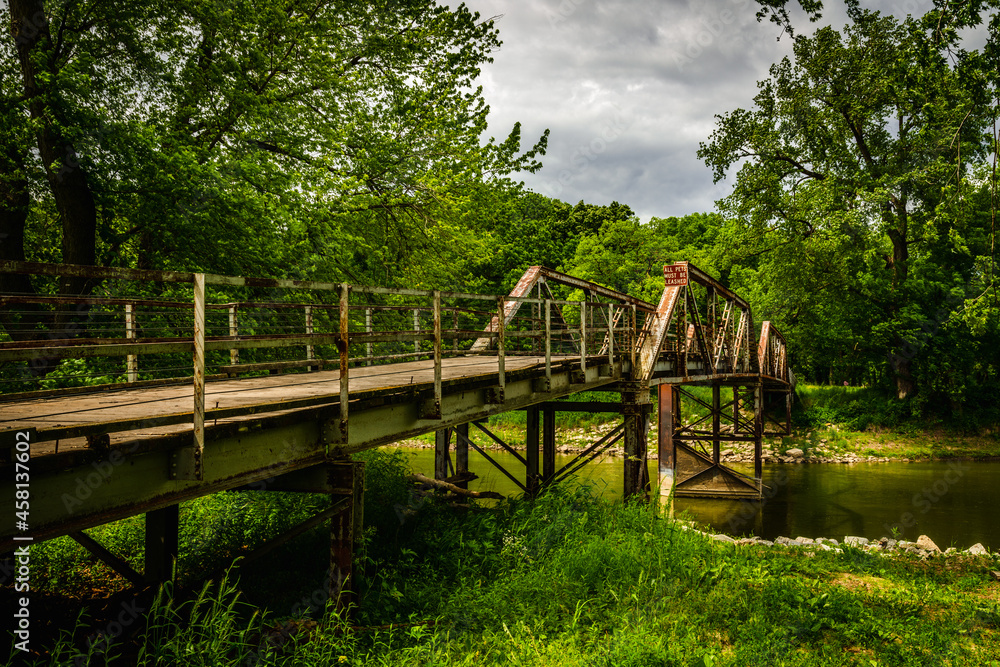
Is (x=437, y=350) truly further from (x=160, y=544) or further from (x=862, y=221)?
(x=862, y=221)

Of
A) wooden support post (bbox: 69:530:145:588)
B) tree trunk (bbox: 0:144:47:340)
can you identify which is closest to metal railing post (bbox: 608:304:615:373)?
wooden support post (bbox: 69:530:145:588)

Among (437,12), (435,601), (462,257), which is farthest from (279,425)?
(437,12)

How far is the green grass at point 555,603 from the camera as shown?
474 cm

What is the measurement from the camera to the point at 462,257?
1359 cm

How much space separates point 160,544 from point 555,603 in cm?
404

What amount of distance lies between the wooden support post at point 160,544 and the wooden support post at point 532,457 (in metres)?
5.55

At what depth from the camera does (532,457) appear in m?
10.5

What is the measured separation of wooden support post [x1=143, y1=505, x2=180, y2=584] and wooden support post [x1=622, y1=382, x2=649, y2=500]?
7.35m

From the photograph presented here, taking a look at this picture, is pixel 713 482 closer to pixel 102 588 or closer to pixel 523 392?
pixel 523 392

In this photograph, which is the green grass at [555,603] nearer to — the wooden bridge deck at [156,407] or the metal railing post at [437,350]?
the wooden bridge deck at [156,407]

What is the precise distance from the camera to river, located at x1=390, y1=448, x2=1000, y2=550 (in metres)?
14.7

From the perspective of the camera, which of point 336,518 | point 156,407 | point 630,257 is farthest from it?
point 630,257

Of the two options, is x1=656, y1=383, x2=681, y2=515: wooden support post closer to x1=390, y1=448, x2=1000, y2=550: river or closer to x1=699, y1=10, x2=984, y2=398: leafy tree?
x1=390, y1=448, x2=1000, y2=550: river

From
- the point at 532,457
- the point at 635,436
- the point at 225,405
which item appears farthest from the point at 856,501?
the point at 225,405
